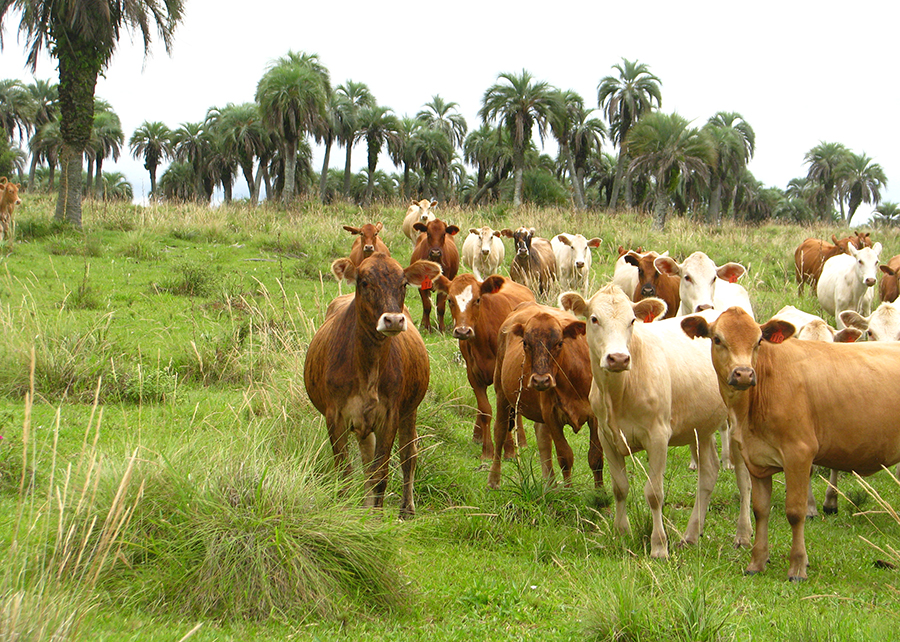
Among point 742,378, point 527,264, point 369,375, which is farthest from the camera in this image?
point 527,264

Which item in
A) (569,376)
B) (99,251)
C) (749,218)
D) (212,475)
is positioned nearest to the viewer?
(212,475)

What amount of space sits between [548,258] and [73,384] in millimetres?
11599

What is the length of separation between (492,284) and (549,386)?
9.72 feet

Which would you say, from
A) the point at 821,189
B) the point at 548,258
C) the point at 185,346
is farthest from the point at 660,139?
the point at 821,189

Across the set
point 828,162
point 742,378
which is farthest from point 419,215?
point 828,162

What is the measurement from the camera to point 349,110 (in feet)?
175

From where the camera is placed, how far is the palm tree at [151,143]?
63188 millimetres

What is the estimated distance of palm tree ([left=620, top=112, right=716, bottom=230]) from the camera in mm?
33594

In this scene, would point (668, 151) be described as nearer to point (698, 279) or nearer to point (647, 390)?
point (698, 279)

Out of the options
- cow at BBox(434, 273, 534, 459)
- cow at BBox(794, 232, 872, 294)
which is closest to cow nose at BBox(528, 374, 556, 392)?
cow at BBox(434, 273, 534, 459)

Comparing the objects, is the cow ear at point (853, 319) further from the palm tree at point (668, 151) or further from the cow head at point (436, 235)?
the palm tree at point (668, 151)

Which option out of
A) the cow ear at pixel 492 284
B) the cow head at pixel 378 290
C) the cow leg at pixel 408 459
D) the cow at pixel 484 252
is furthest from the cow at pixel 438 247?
the cow head at pixel 378 290

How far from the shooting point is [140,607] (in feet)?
13.2

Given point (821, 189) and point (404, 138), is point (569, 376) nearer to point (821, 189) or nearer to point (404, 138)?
point (404, 138)
